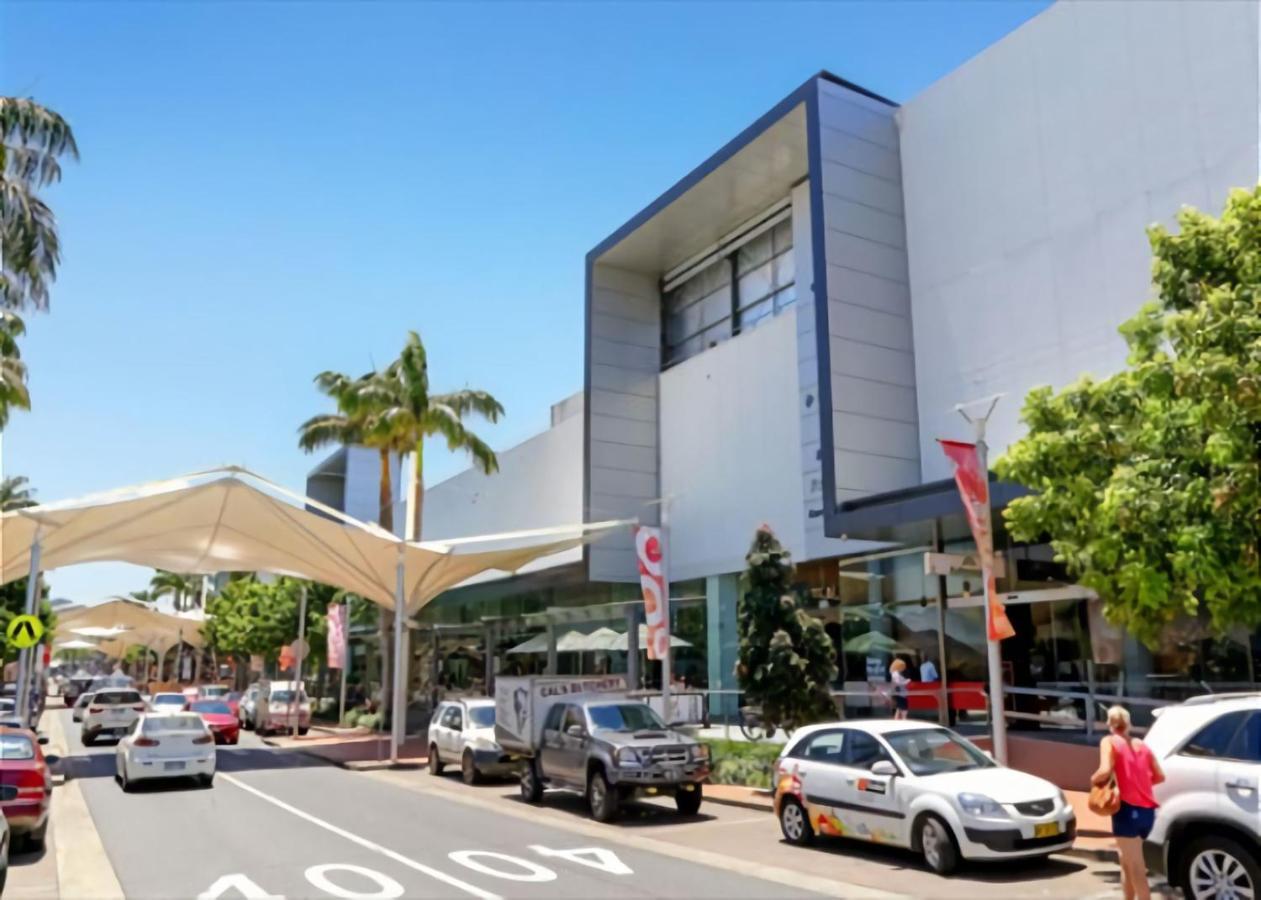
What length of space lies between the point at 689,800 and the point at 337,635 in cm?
2079

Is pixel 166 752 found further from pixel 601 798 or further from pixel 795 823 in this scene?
pixel 795 823

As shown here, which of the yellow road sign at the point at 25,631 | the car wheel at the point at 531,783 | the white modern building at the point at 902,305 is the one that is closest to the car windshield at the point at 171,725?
the yellow road sign at the point at 25,631

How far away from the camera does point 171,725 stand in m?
20.4

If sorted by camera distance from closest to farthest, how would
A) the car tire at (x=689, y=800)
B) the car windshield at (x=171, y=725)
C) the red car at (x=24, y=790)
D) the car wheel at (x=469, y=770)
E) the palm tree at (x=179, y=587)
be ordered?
the red car at (x=24, y=790)
the car tire at (x=689, y=800)
the car windshield at (x=171, y=725)
the car wheel at (x=469, y=770)
the palm tree at (x=179, y=587)

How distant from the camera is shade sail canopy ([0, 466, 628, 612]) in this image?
23.5 meters

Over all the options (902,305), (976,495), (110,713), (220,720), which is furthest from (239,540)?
(976,495)

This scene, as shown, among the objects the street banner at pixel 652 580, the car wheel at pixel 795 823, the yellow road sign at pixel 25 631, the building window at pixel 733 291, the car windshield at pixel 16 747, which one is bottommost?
the car wheel at pixel 795 823

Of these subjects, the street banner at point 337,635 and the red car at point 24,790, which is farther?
the street banner at point 337,635

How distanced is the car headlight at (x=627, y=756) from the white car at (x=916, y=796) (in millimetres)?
2595

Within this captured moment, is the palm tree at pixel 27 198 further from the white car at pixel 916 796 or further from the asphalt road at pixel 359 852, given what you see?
the white car at pixel 916 796

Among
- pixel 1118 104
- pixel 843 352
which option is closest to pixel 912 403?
pixel 843 352

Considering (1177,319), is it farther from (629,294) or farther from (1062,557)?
(629,294)

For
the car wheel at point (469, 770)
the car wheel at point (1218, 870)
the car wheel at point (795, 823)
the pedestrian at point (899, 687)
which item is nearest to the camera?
the car wheel at point (1218, 870)

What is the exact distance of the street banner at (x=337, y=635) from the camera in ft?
109
